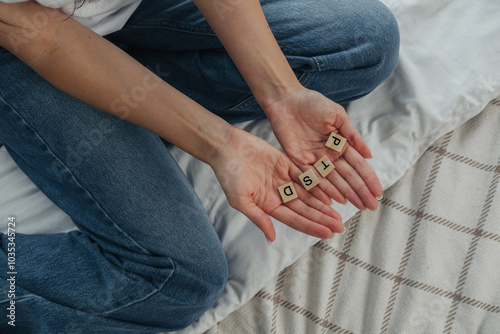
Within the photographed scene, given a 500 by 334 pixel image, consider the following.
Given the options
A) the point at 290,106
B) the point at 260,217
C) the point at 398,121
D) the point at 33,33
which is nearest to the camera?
the point at 33,33

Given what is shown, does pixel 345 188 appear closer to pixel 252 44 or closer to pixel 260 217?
pixel 260 217

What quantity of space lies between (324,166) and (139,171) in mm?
440

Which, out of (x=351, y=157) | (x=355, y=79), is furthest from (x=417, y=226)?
(x=355, y=79)

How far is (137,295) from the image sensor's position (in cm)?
120

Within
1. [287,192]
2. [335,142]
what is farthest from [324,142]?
[287,192]

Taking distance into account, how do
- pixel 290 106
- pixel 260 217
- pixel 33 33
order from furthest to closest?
pixel 290 106 < pixel 260 217 < pixel 33 33

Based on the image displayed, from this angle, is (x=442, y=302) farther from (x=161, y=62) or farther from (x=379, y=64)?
(x=161, y=62)

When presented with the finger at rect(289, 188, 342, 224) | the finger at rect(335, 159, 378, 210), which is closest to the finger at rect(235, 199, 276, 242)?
the finger at rect(289, 188, 342, 224)

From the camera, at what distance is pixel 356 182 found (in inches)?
47.9

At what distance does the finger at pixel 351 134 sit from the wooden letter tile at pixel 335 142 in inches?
0.7

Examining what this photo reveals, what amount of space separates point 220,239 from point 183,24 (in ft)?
1.87

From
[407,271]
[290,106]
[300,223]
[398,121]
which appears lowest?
[407,271]

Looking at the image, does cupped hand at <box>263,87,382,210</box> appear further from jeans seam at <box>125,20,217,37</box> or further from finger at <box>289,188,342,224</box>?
jeans seam at <box>125,20,217,37</box>

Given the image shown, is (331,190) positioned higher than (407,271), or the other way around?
(331,190)
